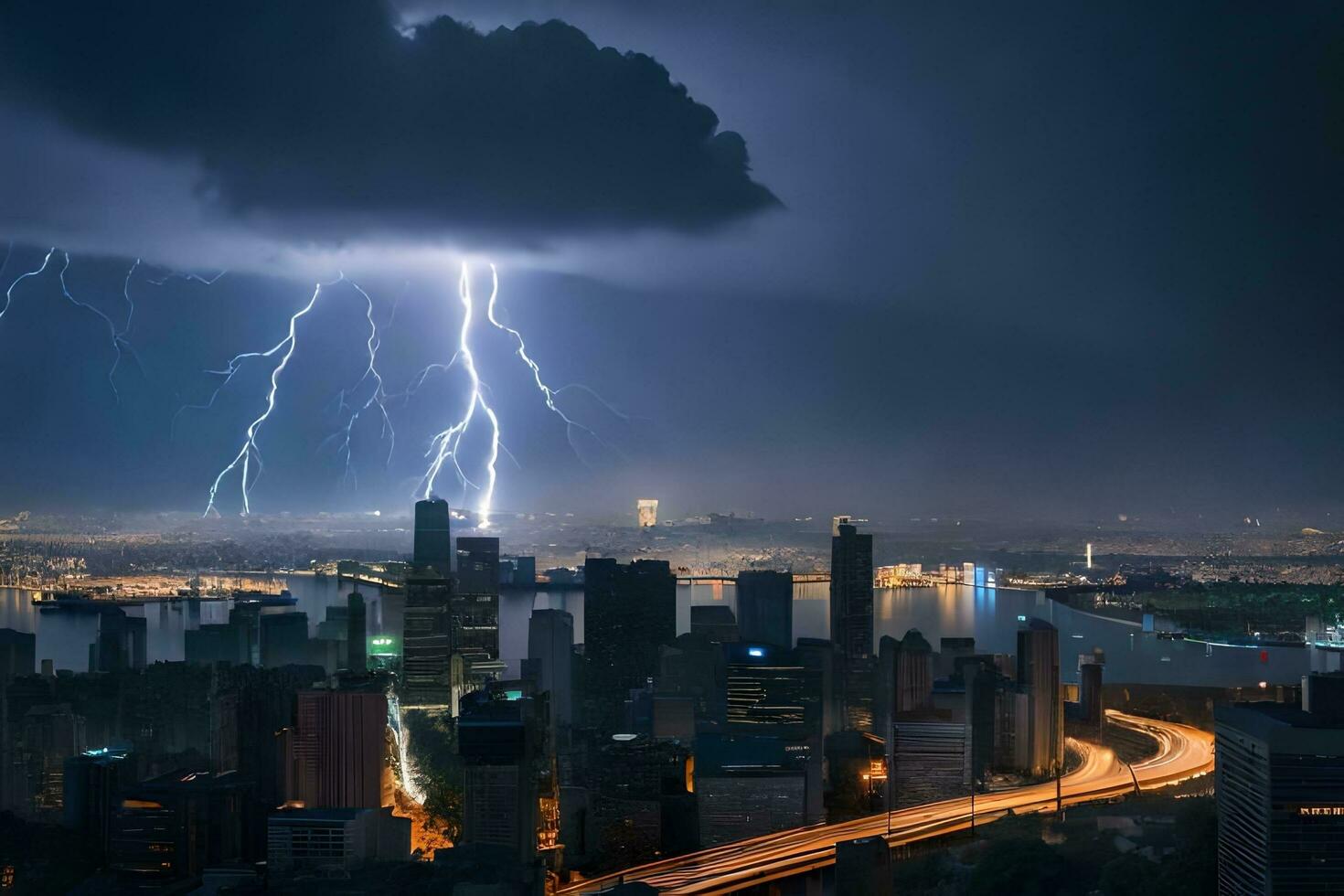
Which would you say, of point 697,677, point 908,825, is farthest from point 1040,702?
point 697,677

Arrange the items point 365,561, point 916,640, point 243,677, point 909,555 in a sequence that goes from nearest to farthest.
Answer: point 243,677 < point 916,640 < point 909,555 < point 365,561

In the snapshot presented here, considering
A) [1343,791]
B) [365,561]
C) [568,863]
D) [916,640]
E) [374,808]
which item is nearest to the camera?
[1343,791]

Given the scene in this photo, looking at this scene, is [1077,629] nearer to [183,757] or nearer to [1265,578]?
[1265,578]

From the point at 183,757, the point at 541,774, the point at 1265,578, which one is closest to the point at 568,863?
the point at 541,774

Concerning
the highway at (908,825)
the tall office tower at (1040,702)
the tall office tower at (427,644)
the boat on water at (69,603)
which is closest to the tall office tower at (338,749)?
the highway at (908,825)

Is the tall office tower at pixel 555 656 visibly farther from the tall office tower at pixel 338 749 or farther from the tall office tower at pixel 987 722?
the tall office tower at pixel 987 722
